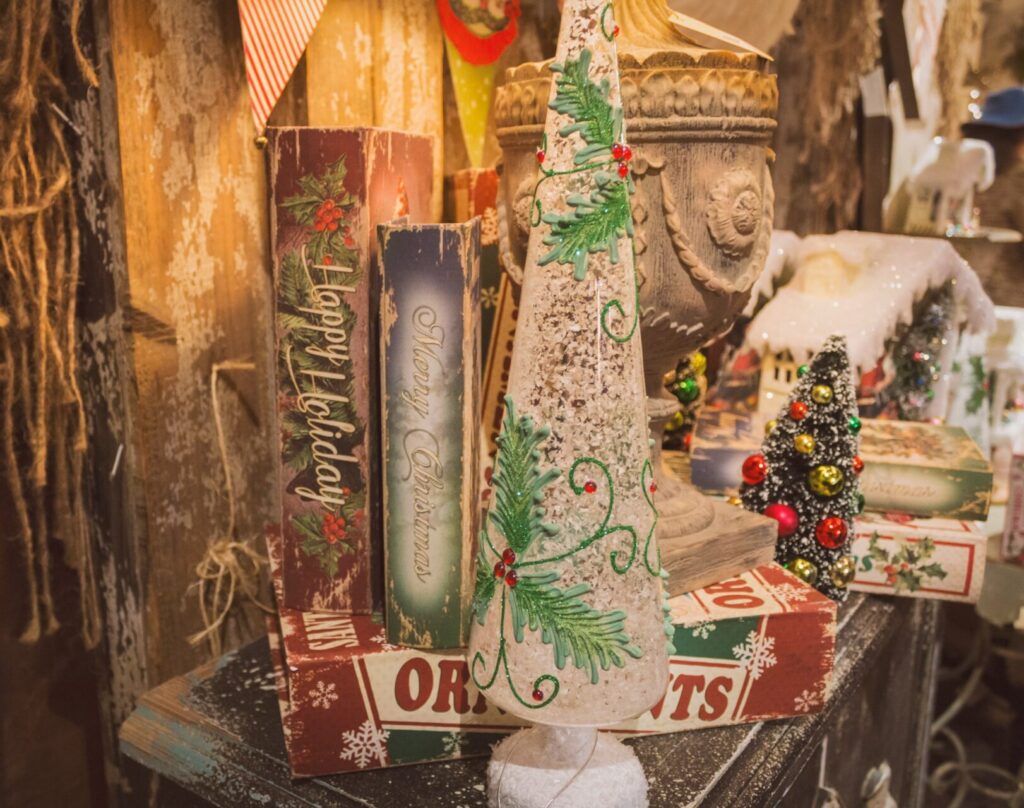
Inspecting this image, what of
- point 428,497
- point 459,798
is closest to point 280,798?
point 459,798

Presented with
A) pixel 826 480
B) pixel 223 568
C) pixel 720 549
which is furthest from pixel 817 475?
pixel 223 568

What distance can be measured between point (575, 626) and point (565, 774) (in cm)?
13

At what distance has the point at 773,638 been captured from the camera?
0.79 m

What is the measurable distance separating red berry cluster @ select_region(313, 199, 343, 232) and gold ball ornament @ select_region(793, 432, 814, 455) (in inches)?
19.8

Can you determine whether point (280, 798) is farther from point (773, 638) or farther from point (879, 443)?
point (879, 443)

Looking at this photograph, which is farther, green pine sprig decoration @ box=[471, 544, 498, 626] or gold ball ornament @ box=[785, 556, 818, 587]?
gold ball ornament @ box=[785, 556, 818, 587]

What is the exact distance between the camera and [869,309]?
1269mm

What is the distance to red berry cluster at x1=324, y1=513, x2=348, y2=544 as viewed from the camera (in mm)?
789

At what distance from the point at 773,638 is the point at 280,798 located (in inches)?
16.6

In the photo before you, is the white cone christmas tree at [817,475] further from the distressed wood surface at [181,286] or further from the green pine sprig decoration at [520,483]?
the distressed wood surface at [181,286]

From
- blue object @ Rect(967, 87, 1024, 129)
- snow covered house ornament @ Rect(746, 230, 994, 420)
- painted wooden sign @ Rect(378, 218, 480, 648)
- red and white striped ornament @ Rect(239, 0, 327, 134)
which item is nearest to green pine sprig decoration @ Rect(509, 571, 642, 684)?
painted wooden sign @ Rect(378, 218, 480, 648)

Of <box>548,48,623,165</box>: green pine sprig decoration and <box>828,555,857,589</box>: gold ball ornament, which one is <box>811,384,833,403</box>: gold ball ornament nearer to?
<box>828,555,857,589</box>: gold ball ornament

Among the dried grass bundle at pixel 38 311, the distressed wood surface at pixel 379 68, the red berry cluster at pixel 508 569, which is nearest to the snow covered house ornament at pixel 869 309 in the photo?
the distressed wood surface at pixel 379 68

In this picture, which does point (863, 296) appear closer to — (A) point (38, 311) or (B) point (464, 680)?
(B) point (464, 680)
